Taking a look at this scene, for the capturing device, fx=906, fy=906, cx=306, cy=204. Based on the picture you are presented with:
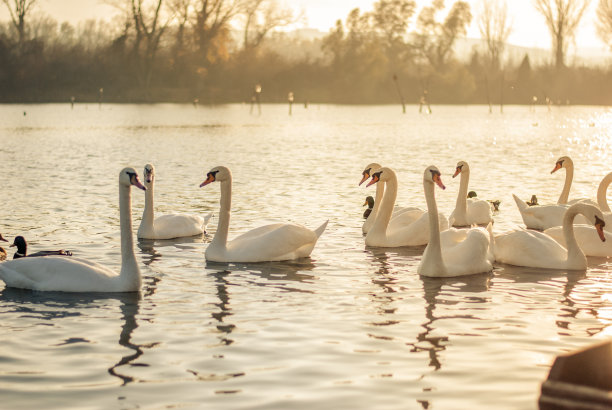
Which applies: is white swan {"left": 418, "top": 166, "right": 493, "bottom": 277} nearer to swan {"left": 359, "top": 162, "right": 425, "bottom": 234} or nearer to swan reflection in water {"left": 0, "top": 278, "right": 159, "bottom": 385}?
swan {"left": 359, "top": 162, "right": 425, "bottom": 234}

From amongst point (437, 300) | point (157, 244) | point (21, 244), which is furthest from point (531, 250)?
point (21, 244)

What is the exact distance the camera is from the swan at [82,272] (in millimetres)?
7590

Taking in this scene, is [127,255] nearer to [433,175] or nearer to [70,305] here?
[70,305]

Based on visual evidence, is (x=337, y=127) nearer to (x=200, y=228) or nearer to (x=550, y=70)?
(x=200, y=228)

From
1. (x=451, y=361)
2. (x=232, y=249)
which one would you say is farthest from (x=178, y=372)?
(x=232, y=249)

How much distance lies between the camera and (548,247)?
903 centimetres

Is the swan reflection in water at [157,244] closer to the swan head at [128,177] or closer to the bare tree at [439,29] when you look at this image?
the swan head at [128,177]

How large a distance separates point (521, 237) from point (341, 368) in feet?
13.1

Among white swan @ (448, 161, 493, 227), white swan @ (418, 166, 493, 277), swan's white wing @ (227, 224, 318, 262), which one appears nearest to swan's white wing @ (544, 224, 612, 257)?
white swan @ (418, 166, 493, 277)

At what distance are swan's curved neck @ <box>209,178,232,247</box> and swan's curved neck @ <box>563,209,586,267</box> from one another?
3.38 meters

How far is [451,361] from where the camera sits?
588 centimetres

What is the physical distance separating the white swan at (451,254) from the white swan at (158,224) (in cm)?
326

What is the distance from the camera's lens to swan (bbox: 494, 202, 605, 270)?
8.73m

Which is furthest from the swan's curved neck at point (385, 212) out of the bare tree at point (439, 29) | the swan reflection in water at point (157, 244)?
the bare tree at point (439, 29)
